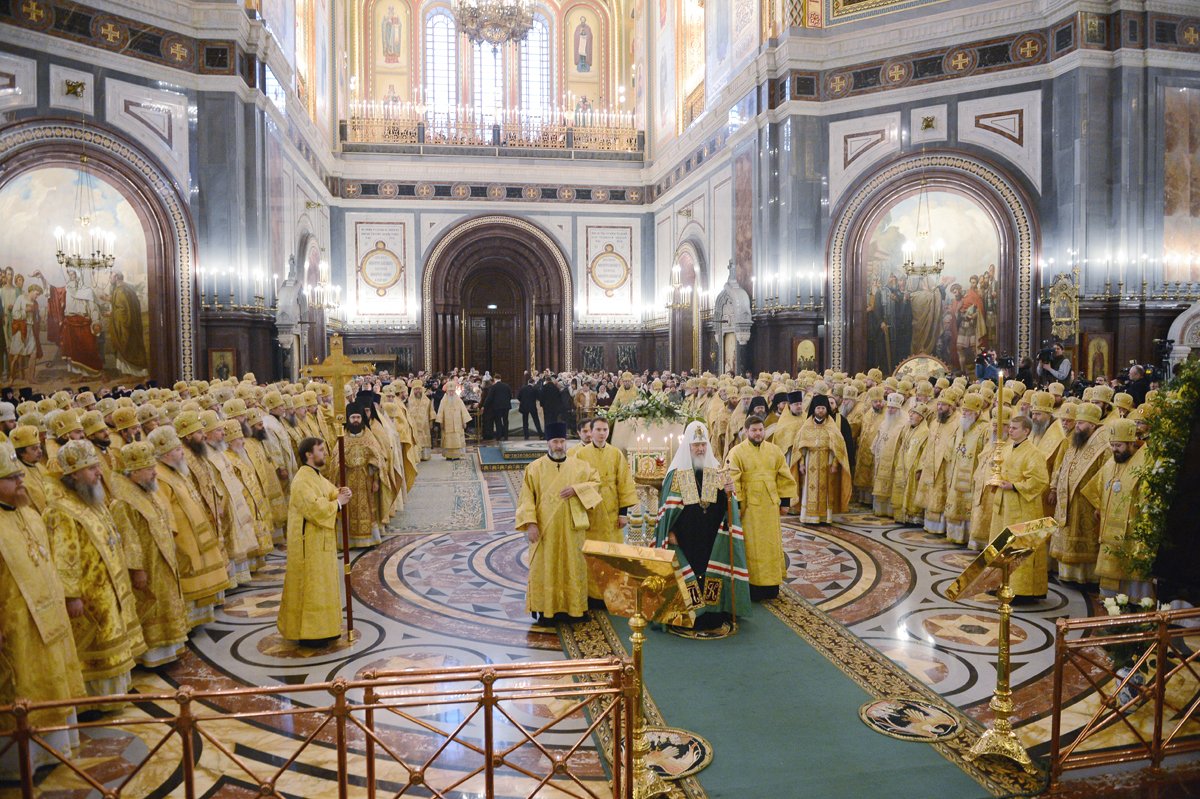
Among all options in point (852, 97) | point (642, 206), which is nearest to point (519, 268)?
point (642, 206)

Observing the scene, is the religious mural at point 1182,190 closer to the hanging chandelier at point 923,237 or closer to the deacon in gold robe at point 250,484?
the hanging chandelier at point 923,237

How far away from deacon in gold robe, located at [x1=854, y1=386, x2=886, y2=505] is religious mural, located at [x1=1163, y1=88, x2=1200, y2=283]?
7.46 m

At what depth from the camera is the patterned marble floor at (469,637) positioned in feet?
14.5

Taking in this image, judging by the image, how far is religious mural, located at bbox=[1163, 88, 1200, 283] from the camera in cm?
1460

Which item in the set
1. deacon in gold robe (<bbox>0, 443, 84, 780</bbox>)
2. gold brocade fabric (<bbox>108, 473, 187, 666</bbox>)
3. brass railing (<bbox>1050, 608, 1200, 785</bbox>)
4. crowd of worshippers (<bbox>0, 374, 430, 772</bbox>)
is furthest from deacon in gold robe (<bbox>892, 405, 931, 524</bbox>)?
deacon in gold robe (<bbox>0, 443, 84, 780</bbox>)

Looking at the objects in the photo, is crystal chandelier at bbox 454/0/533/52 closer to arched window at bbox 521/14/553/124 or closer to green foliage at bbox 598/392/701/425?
arched window at bbox 521/14/553/124

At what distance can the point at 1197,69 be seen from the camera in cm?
1452

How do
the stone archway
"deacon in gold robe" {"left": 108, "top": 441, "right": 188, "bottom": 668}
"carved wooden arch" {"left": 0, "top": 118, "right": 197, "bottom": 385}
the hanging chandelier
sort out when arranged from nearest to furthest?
"deacon in gold robe" {"left": 108, "top": 441, "right": 188, "bottom": 668}, "carved wooden arch" {"left": 0, "top": 118, "right": 197, "bottom": 385}, the hanging chandelier, the stone archway

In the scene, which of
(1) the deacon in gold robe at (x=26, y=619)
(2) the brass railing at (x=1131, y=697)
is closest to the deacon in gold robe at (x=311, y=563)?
(1) the deacon in gold robe at (x=26, y=619)

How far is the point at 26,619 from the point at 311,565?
1947 millimetres

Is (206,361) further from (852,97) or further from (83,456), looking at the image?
(852,97)

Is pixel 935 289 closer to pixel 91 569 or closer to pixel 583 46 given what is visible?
pixel 91 569

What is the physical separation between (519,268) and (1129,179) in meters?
17.9

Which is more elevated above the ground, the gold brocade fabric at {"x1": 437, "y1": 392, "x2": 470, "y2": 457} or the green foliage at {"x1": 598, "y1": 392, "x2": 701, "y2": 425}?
A: the green foliage at {"x1": 598, "y1": 392, "x2": 701, "y2": 425}
